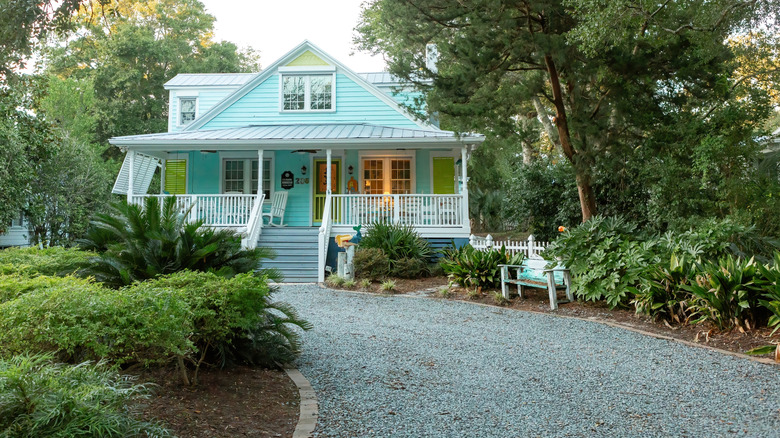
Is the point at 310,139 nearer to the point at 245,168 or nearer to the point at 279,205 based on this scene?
the point at 279,205

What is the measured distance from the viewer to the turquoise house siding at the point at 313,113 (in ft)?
59.5

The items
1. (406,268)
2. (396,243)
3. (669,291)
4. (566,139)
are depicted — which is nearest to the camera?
(669,291)

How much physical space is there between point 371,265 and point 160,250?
25.0 ft

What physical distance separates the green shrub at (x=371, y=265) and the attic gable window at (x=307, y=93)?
7209mm

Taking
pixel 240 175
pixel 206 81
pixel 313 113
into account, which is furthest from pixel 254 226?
pixel 206 81

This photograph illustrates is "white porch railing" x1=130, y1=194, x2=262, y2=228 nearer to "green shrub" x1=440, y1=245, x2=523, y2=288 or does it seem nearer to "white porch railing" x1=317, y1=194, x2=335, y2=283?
"white porch railing" x1=317, y1=194, x2=335, y2=283

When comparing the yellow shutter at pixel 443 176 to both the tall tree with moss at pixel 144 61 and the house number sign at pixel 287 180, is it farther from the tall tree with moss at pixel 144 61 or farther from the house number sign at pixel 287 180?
the tall tree with moss at pixel 144 61

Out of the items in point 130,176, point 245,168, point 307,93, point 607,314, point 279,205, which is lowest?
point 607,314

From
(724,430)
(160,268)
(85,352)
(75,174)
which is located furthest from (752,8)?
(75,174)

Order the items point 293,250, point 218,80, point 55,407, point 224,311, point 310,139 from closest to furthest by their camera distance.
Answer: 1. point 55,407
2. point 224,311
3. point 293,250
4. point 310,139
5. point 218,80

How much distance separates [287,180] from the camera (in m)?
17.5

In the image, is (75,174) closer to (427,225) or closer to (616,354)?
(427,225)

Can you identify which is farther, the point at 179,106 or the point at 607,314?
the point at 179,106

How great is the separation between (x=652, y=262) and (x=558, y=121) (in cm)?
502
